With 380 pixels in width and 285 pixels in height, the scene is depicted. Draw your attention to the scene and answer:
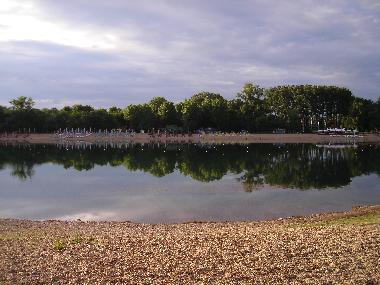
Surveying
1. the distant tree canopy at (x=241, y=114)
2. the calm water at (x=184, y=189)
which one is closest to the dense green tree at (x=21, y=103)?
the distant tree canopy at (x=241, y=114)

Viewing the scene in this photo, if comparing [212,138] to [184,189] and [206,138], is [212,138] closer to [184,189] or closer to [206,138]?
[206,138]

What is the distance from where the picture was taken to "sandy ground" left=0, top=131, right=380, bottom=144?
110062 millimetres

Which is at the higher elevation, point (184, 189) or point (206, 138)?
point (206, 138)

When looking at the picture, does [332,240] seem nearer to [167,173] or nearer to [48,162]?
[167,173]

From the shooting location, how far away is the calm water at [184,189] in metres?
24.7

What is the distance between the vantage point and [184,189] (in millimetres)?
33781

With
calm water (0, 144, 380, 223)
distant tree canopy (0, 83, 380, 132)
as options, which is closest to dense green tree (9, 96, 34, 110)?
distant tree canopy (0, 83, 380, 132)

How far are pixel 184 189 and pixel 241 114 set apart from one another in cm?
8853

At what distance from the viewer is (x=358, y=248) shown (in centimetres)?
1104

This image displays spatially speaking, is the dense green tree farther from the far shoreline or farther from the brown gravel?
the brown gravel

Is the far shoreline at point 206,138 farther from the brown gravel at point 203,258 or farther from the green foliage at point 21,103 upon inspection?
the brown gravel at point 203,258

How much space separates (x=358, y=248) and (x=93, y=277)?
609 centimetres

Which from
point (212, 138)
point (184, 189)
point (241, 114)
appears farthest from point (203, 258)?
point (241, 114)

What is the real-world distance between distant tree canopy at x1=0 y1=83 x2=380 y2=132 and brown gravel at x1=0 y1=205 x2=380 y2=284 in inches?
4233
